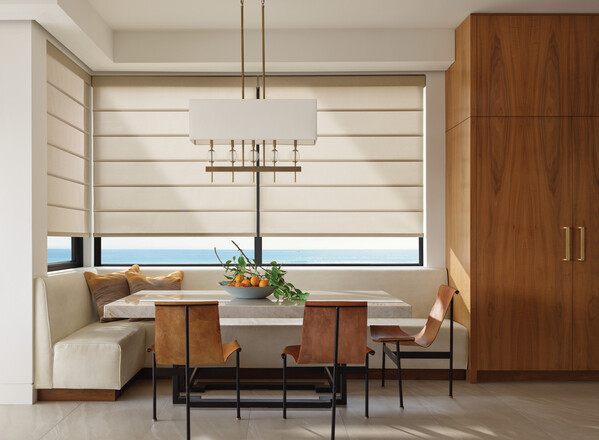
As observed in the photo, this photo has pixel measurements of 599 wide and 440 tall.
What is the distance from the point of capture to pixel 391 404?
3.77 meters

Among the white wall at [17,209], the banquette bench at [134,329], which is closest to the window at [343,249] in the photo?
the banquette bench at [134,329]

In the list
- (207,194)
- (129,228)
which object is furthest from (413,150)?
(129,228)

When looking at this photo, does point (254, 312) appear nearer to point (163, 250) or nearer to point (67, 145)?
point (67, 145)

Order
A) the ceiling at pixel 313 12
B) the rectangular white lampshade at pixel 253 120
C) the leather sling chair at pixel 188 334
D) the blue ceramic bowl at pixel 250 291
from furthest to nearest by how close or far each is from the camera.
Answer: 1. the ceiling at pixel 313 12
2. the blue ceramic bowl at pixel 250 291
3. the rectangular white lampshade at pixel 253 120
4. the leather sling chair at pixel 188 334

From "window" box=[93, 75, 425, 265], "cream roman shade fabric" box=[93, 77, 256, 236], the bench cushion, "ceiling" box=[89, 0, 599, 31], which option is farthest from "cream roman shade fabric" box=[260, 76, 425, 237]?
the bench cushion

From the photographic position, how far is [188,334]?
9.89ft

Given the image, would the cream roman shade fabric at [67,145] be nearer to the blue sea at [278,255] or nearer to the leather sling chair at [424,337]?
the leather sling chair at [424,337]

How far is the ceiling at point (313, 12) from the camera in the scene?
4.13 m

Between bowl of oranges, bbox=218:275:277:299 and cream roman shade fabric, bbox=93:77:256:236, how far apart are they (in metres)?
1.40

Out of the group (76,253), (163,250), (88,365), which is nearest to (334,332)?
(88,365)

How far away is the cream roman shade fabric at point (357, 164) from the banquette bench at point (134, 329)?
49 cm

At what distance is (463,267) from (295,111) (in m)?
1.99

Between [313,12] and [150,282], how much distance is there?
2.48 metres

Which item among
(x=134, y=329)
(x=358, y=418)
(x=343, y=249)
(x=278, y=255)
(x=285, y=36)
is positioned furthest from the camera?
(x=278, y=255)
